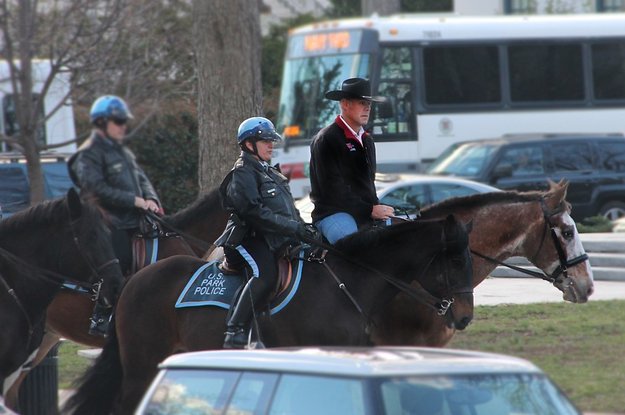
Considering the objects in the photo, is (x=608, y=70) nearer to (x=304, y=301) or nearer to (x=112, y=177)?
(x=112, y=177)

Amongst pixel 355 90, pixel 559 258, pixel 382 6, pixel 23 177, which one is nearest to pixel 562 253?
pixel 559 258

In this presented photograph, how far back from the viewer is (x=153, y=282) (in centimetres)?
905

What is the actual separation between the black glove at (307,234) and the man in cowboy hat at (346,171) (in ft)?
0.27

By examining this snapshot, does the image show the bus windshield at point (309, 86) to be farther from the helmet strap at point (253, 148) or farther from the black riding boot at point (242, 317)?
the black riding boot at point (242, 317)

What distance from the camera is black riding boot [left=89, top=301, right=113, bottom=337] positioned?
1019cm

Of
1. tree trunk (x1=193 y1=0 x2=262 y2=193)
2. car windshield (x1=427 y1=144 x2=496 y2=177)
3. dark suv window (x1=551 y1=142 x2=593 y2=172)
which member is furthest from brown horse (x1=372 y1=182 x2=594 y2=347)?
dark suv window (x1=551 y1=142 x2=593 y2=172)

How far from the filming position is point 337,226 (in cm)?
919

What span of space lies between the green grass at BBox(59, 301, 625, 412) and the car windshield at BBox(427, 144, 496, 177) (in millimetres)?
8997

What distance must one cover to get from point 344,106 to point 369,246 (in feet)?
3.52

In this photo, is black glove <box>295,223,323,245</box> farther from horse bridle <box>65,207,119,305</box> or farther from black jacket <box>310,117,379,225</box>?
horse bridle <box>65,207,119,305</box>

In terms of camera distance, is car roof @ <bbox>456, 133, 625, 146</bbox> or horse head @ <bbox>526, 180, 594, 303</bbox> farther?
car roof @ <bbox>456, 133, 625, 146</bbox>

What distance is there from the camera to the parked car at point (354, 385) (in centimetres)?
547

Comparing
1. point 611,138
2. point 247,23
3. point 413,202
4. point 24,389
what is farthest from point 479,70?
point 24,389

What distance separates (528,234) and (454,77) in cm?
1956
